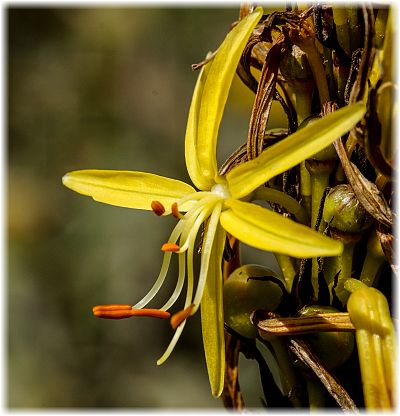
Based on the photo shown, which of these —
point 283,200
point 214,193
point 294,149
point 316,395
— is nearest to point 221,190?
point 214,193

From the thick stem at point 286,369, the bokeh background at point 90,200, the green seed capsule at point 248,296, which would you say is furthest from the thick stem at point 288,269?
A: the bokeh background at point 90,200

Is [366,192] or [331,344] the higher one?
[366,192]

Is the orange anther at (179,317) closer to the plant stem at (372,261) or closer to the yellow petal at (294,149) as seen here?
the yellow petal at (294,149)

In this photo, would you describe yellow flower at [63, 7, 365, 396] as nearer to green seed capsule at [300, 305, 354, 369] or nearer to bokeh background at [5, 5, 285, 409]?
green seed capsule at [300, 305, 354, 369]

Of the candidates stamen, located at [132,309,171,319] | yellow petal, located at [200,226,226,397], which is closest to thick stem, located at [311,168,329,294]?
yellow petal, located at [200,226,226,397]

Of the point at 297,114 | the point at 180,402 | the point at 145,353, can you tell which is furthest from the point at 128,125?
the point at 297,114

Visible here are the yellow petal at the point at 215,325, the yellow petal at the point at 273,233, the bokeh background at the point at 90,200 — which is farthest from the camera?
the bokeh background at the point at 90,200

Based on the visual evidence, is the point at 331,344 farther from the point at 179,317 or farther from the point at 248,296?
the point at 179,317
